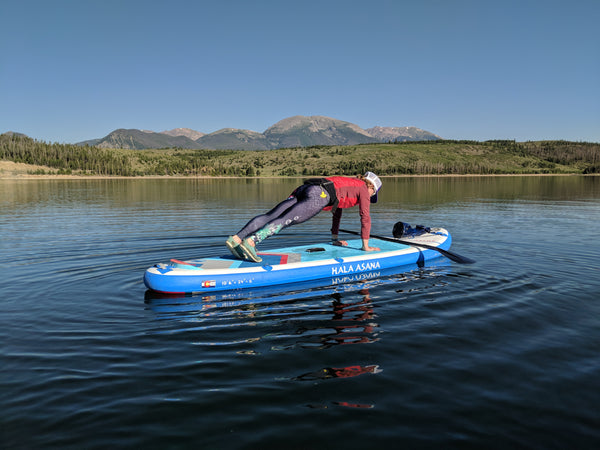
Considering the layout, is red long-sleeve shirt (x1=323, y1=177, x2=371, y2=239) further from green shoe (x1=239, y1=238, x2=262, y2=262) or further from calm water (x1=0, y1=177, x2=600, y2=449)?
green shoe (x1=239, y1=238, x2=262, y2=262)

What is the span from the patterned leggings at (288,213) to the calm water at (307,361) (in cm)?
162

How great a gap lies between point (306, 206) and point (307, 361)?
5.54m

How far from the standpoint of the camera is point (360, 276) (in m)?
11.8

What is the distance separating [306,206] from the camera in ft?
37.0

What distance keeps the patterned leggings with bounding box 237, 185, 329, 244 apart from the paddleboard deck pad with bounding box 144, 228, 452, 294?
0.89 meters

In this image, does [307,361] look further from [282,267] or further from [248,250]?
[248,250]

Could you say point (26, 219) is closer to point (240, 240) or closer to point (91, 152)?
point (240, 240)

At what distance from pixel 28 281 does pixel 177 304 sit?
201 inches

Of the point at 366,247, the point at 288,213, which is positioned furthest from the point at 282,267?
the point at 366,247

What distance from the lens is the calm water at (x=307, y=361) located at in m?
4.71

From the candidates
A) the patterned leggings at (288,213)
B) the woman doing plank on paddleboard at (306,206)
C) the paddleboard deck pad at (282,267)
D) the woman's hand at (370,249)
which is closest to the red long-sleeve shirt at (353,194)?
the woman doing plank on paddleboard at (306,206)

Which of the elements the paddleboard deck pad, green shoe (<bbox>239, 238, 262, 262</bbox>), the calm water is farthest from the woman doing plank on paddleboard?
the calm water

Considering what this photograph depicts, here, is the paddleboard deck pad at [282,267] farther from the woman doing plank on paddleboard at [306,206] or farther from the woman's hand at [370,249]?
the woman doing plank on paddleboard at [306,206]

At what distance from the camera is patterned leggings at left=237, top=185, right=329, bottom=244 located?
35.2 feet
